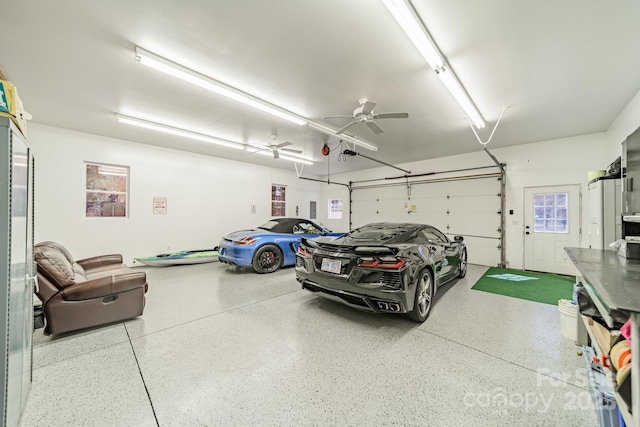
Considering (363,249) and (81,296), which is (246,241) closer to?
(81,296)

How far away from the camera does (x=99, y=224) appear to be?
529cm

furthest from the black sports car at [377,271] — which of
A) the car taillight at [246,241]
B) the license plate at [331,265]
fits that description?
the car taillight at [246,241]

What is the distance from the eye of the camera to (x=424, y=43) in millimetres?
2197

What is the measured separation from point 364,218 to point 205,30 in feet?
25.3

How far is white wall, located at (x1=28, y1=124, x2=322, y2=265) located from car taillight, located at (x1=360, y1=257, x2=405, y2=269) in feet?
19.5

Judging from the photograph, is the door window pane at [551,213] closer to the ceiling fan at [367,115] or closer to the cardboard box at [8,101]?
the ceiling fan at [367,115]

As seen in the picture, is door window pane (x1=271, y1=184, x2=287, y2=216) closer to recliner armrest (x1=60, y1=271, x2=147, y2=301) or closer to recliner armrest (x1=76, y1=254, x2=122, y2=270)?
recliner armrest (x1=76, y1=254, x2=122, y2=270)

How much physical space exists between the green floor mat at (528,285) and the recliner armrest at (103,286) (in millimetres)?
5201

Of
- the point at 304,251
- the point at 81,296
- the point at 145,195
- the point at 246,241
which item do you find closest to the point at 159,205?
the point at 145,195

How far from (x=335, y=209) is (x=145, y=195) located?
6.81 meters

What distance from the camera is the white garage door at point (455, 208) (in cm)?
625

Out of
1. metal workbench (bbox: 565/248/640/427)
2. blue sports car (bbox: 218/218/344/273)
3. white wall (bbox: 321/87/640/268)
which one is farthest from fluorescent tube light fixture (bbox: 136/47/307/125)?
white wall (bbox: 321/87/640/268)

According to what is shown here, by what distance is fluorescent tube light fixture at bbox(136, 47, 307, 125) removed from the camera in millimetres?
2516

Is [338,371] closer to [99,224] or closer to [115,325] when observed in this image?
A: [115,325]
